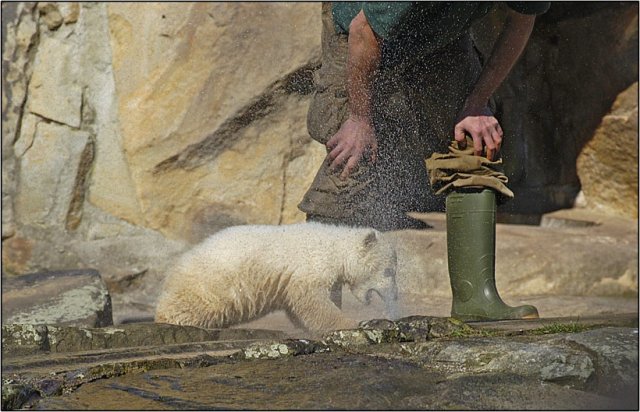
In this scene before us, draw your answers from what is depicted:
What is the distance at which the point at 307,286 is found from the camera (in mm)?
4242

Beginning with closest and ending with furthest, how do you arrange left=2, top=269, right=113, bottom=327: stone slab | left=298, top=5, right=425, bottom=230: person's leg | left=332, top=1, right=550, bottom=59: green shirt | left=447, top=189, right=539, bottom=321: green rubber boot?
left=332, top=1, right=550, bottom=59: green shirt
left=447, top=189, right=539, bottom=321: green rubber boot
left=2, top=269, right=113, bottom=327: stone slab
left=298, top=5, right=425, bottom=230: person's leg

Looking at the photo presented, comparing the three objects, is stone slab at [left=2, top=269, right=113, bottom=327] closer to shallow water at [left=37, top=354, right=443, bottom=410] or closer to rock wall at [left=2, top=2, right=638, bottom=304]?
rock wall at [left=2, top=2, right=638, bottom=304]

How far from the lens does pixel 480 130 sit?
3.72 m

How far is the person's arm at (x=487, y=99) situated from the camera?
144 inches

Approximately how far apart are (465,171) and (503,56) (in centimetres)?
46

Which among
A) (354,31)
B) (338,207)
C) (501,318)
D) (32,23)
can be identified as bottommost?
(501,318)

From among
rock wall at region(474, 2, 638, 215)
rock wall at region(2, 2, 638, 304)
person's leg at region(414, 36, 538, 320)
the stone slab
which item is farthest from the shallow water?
rock wall at region(474, 2, 638, 215)

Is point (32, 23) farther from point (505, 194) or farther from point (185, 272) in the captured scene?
point (505, 194)

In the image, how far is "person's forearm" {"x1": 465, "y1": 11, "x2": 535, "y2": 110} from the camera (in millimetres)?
3607

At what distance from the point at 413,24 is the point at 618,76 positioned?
3537 millimetres

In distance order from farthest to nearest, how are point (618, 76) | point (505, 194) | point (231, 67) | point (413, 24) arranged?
point (618, 76) → point (231, 67) → point (505, 194) → point (413, 24)

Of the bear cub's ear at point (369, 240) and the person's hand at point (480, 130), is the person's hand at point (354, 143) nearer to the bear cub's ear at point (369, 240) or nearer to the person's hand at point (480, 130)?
the person's hand at point (480, 130)

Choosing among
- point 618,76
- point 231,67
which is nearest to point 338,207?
point 231,67

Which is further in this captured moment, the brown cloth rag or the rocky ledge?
the brown cloth rag
